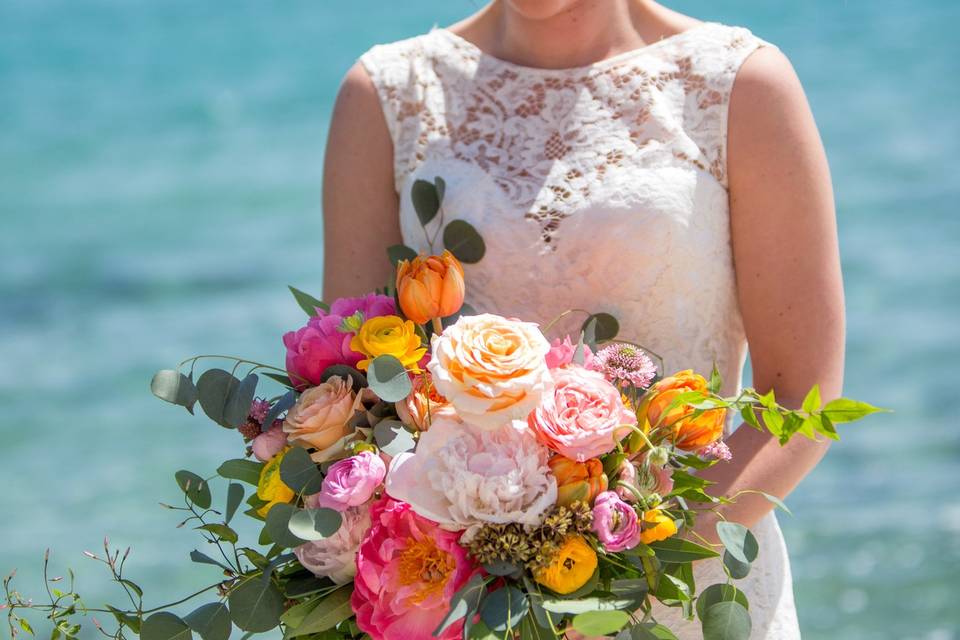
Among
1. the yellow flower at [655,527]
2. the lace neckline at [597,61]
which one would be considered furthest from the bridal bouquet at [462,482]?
the lace neckline at [597,61]

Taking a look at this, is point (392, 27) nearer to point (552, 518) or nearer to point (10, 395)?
point (10, 395)

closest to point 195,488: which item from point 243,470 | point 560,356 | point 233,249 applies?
point 243,470

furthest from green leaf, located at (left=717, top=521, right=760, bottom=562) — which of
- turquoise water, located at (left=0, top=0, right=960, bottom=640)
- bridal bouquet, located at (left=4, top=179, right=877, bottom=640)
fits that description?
turquoise water, located at (left=0, top=0, right=960, bottom=640)

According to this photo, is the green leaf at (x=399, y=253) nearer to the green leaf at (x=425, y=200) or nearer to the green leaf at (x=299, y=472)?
the green leaf at (x=425, y=200)

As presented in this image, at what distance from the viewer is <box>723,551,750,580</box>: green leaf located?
5.78ft

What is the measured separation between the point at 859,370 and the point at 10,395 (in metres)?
5.53

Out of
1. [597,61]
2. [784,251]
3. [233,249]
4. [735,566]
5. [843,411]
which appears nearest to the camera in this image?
[843,411]

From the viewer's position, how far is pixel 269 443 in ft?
6.16

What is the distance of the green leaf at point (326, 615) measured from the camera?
1829 millimetres

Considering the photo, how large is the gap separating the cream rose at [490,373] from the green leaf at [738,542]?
1.10 ft

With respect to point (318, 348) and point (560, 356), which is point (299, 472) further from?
point (560, 356)

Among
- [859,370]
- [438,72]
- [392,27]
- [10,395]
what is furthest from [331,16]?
[438,72]

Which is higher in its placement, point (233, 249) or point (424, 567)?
point (424, 567)

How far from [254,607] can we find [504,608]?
0.42 m
